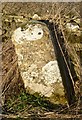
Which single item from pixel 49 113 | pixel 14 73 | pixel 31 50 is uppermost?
pixel 31 50

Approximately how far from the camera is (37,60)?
137 inches

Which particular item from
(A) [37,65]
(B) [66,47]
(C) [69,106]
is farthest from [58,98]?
(B) [66,47]

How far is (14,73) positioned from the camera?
357 centimetres

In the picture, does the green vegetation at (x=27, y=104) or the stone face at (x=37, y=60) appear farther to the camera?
the stone face at (x=37, y=60)

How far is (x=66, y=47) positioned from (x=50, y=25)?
328mm

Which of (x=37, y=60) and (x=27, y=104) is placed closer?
(x=27, y=104)

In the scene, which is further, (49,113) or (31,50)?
(31,50)

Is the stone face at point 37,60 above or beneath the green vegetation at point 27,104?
above

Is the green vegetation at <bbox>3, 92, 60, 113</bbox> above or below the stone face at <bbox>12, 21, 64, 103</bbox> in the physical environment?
below

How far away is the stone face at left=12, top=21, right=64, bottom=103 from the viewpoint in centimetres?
335

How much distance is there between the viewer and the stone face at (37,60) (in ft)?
11.0

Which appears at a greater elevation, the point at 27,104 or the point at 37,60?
the point at 37,60

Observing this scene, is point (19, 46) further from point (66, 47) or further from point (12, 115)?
point (12, 115)

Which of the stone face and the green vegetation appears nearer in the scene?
the green vegetation
